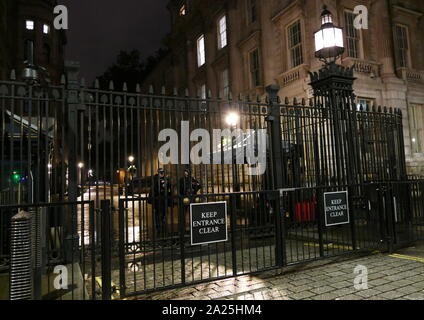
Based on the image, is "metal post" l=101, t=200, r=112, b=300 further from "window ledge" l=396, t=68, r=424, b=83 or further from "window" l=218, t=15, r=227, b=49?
"window" l=218, t=15, r=227, b=49

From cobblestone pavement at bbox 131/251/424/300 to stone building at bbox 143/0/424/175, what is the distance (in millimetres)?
8843

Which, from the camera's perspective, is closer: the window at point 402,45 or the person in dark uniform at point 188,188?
the person in dark uniform at point 188,188

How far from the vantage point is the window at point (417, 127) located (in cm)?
1716

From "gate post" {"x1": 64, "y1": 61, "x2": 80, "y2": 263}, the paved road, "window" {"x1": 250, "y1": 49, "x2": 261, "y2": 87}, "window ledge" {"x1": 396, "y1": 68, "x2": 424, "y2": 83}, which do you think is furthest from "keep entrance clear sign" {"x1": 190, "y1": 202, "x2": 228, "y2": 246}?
"window" {"x1": 250, "y1": 49, "x2": 261, "y2": 87}

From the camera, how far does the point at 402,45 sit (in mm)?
17984

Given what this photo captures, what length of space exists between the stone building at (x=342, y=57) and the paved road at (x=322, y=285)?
8.82 metres

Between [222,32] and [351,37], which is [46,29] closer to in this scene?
[222,32]

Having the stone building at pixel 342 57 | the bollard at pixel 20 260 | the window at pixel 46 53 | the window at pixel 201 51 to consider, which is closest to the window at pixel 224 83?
the stone building at pixel 342 57

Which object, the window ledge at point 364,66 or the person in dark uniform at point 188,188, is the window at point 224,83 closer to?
the window ledge at point 364,66

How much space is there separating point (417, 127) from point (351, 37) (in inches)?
250

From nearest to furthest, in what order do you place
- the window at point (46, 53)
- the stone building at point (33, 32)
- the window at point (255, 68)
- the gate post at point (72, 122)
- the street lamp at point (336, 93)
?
the gate post at point (72, 122), the street lamp at point (336, 93), the window at point (255, 68), the stone building at point (33, 32), the window at point (46, 53)

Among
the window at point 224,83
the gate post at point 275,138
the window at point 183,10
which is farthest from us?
the window at point 183,10

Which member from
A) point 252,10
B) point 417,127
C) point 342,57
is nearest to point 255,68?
point 252,10
